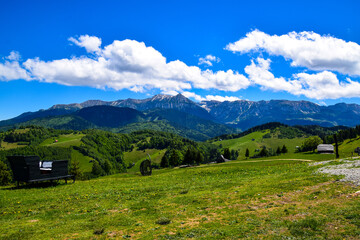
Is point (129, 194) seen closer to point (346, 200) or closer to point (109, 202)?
point (109, 202)

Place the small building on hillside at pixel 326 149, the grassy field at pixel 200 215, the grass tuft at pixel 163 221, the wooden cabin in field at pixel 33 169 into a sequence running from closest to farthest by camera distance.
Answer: the grassy field at pixel 200 215
the grass tuft at pixel 163 221
the wooden cabin in field at pixel 33 169
the small building on hillside at pixel 326 149

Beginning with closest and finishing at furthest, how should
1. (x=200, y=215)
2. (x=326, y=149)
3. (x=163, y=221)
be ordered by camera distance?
(x=163, y=221) → (x=200, y=215) → (x=326, y=149)

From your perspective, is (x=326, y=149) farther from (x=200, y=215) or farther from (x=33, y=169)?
(x=33, y=169)

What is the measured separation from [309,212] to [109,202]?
20.0 meters

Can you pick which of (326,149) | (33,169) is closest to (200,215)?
(33,169)

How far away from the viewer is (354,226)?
12680 millimetres

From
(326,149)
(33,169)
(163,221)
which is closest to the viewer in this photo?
(163,221)

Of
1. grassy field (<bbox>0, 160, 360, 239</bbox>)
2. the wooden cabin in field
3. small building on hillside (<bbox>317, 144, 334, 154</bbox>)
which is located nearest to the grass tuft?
grassy field (<bbox>0, 160, 360, 239</bbox>)

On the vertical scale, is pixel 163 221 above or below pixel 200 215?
above

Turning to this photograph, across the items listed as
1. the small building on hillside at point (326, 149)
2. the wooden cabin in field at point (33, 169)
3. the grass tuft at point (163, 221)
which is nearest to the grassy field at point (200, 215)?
the grass tuft at point (163, 221)

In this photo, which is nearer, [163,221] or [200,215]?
[163,221]

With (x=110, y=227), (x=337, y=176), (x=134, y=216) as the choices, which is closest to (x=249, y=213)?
(x=134, y=216)

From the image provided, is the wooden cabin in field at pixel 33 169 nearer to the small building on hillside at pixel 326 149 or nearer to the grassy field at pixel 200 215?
the grassy field at pixel 200 215

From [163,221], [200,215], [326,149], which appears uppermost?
[163,221]
